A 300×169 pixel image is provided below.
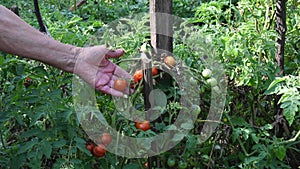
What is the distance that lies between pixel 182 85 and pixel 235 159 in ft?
1.28

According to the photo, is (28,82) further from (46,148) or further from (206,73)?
(206,73)

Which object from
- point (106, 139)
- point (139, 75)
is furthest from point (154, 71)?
point (106, 139)

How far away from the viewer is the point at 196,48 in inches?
85.5

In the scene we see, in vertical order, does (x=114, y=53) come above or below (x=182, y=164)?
above

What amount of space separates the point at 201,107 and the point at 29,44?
2.31ft

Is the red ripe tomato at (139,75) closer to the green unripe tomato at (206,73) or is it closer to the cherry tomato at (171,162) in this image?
the green unripe tomato at (206,73)

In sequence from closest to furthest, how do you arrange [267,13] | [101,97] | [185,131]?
1. [185,131]
2. [101,97]
3. [267,13]

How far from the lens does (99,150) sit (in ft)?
6.49

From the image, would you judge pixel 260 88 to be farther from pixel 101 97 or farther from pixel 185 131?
pixel 101 97

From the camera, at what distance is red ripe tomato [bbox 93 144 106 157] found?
1.98 meters

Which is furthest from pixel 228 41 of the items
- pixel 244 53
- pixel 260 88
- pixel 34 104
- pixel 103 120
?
pixel 34 104

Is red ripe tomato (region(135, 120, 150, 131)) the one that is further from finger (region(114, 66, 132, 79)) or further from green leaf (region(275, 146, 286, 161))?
green leaf (region(275, 146, 286, 161))

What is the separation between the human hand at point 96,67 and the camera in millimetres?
1968

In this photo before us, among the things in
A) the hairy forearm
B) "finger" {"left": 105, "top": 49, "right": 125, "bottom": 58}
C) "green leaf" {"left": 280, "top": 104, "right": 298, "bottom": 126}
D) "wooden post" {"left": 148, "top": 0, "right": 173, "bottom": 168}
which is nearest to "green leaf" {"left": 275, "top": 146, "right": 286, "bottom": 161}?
"green leaf" {"left": 280, "top": 104, "right": 298, "bottom": 126}
